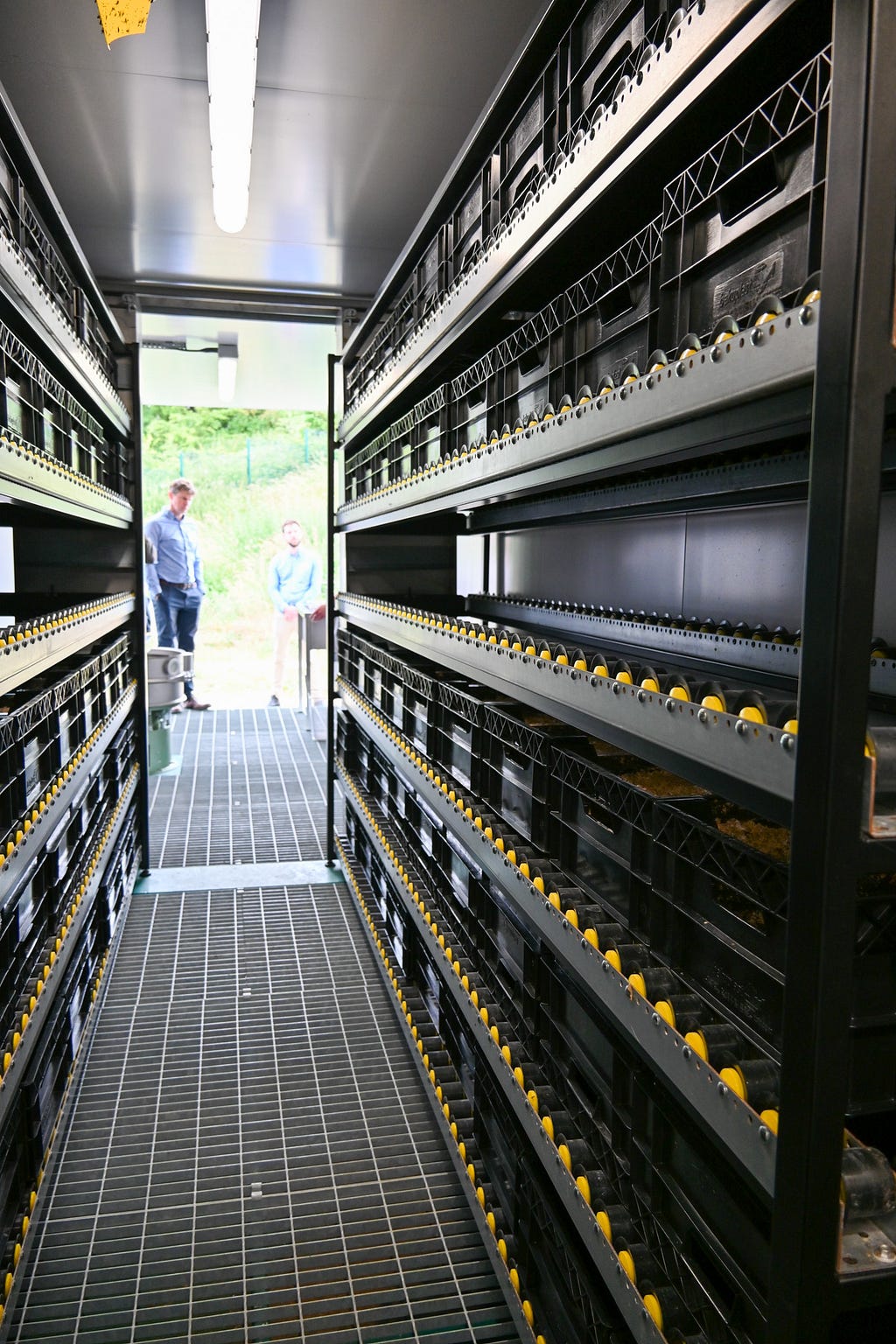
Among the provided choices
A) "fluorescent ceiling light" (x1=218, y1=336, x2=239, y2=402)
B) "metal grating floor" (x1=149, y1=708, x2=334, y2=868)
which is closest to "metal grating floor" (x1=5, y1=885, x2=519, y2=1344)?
"metal grating floor" (x1=149, y1=708, x2=334, y2=868)

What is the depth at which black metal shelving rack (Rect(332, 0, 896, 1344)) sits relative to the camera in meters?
0.84

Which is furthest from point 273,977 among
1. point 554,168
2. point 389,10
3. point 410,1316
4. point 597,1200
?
point 389,10

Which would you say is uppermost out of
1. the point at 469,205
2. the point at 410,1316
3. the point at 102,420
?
the point at 469,205

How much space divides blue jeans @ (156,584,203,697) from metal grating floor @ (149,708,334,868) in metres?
0.65

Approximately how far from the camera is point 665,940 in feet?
4.25

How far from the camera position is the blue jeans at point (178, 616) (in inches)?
299

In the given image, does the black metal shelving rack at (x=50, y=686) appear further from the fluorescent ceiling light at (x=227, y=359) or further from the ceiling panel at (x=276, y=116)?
the fluorescent ceiling light at (x=227, y=359)

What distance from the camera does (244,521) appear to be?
38.1ft

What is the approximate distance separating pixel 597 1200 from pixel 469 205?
6.99 feet

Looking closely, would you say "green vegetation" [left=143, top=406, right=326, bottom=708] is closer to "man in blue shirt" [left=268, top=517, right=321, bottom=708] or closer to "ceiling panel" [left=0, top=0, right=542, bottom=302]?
"man in blue shirt" [left=268, top=517, right=321, bottom=708]

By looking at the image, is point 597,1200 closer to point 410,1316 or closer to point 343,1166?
point 410,1316

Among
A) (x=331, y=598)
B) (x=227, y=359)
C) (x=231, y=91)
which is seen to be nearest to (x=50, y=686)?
(x=231, y=91)

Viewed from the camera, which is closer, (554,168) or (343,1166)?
(554,168)

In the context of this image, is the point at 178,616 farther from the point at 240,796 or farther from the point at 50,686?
the point at 50,686
